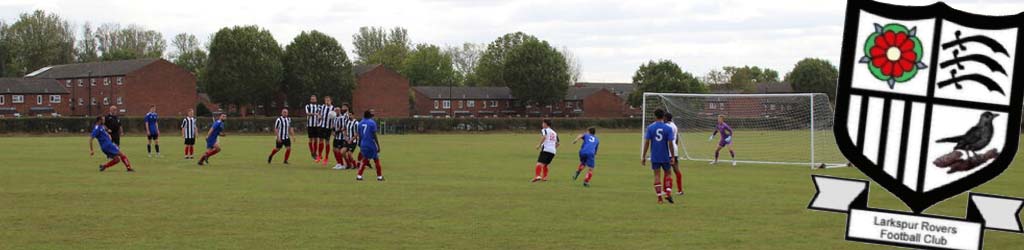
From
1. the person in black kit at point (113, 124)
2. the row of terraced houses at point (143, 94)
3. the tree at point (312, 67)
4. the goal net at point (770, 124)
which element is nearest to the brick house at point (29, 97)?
the row of terraced houses at point (143, 94)

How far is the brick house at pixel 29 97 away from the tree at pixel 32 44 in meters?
23.5

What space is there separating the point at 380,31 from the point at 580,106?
49.8 m

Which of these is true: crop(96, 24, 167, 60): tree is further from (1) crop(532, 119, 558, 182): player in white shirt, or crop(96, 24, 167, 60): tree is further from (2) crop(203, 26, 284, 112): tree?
(1) crop(532, 119, 558, 182): player in white shirt

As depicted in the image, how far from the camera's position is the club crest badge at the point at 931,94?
3.48 metres

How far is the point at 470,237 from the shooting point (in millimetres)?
12195

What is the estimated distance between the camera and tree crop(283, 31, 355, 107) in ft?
324

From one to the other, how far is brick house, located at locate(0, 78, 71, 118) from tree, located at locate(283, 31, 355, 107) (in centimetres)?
2413

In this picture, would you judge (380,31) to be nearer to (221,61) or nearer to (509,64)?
Answer: (509,64)

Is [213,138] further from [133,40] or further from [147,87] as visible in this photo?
[133,40]

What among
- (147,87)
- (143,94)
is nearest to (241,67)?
(147,87)

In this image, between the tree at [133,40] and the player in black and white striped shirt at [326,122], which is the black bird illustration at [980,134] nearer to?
the player in black and white striped shirt at [326,122]

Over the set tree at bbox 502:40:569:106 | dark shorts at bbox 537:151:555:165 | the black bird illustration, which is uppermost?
tree at bbox 502:40:569:106

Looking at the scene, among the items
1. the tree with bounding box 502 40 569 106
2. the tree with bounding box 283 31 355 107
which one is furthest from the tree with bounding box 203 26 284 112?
the tree with bounding box 502 40 569 106

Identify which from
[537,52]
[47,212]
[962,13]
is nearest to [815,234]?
[962,13]
